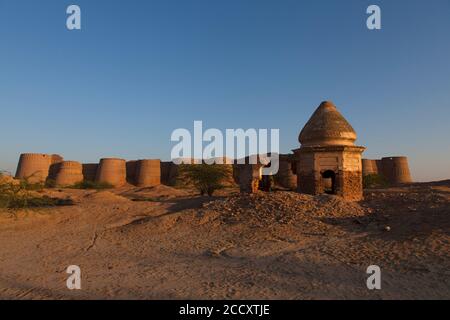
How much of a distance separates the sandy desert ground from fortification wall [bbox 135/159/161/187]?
922 inches

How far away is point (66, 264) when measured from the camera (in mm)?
7418

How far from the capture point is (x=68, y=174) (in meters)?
36.2

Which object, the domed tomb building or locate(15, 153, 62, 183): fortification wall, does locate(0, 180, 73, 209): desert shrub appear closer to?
the domed tomb building

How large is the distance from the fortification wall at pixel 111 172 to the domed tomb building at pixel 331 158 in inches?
1085

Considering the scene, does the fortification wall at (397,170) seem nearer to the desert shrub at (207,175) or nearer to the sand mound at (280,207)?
the desert shrub at (207,175)

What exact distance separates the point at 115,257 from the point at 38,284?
2.07 m

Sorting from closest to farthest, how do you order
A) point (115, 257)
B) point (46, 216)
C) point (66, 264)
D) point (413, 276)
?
1. point (413, 276)
2. point (66, 264)
3. point (115, 257)
4. point (46, 216)

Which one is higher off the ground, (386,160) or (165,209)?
(386,160)

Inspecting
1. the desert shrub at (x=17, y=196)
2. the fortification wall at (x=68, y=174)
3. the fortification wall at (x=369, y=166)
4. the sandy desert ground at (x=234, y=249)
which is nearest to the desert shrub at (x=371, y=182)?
the fortification wall at (x=369, y=166)

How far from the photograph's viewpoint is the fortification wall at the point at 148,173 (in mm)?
37156

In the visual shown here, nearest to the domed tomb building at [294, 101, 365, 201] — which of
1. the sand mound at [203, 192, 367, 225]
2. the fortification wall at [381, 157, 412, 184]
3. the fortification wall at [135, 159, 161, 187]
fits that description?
the sand mound at [203, 192, 367, 225]

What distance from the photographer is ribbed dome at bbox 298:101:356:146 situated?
13.2 metres
